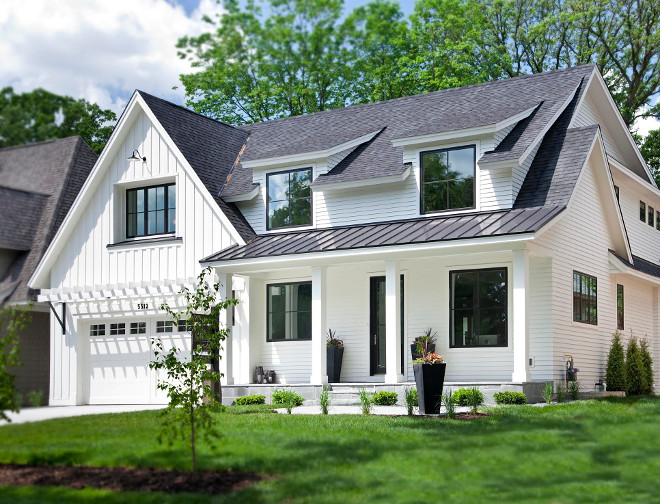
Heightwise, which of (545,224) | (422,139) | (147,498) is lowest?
(147,498)

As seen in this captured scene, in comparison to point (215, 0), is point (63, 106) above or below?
below

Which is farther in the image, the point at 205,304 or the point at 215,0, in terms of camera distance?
the point at 215,0

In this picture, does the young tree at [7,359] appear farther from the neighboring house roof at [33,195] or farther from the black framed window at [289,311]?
the black framed window at [289,311]

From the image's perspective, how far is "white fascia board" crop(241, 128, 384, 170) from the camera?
69.4 ft

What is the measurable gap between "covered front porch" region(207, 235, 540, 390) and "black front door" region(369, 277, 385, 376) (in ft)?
0.08

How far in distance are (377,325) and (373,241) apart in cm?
292

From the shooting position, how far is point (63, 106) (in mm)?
10508

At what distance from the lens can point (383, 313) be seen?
67.9 feet

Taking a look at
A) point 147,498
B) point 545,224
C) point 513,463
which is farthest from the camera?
point 545,224

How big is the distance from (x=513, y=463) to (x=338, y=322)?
1152 centimetres

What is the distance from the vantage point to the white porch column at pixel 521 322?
16812 mm

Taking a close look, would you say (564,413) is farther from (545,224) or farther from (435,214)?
(435,214)

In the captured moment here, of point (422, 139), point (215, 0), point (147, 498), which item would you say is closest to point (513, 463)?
point (147, 498)

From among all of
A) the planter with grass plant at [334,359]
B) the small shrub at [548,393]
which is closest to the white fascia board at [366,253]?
the planter with grass plant at [334,359]
